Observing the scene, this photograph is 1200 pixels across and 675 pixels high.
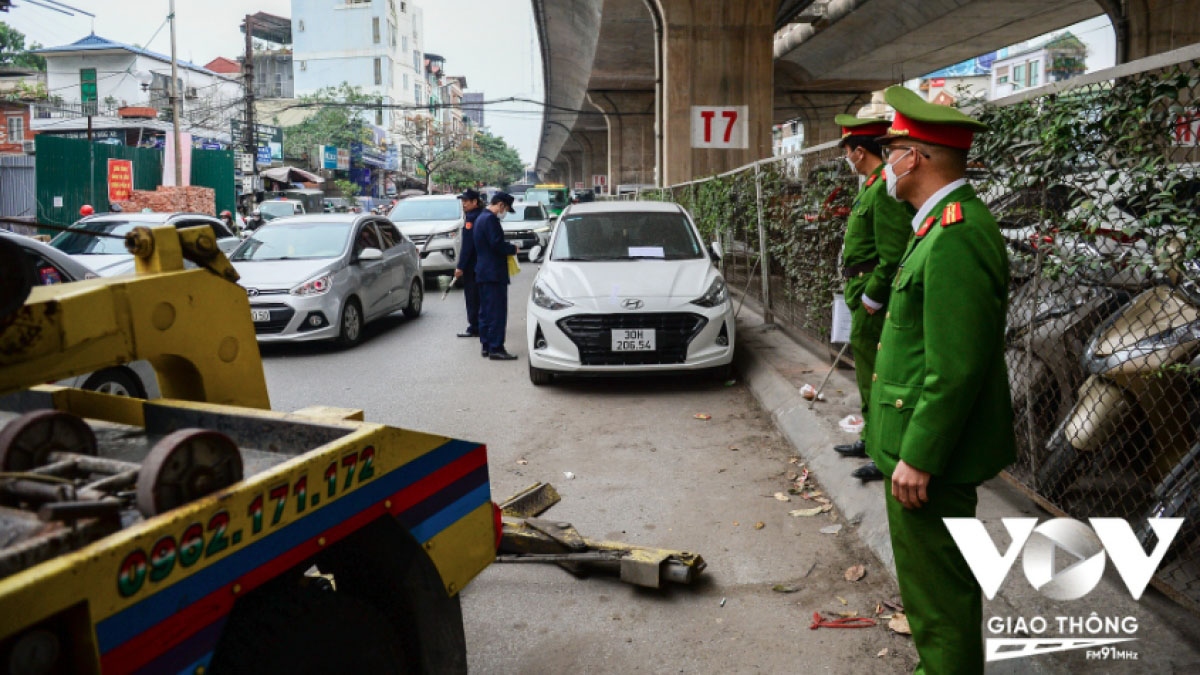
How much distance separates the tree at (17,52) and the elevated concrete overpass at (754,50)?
35040mm

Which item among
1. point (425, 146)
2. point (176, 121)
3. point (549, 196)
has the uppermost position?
point (425, 146)

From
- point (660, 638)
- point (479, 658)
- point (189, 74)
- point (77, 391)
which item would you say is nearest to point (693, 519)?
point (660, 638)

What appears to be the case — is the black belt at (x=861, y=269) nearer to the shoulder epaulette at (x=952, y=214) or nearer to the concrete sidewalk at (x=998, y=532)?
the concrete sidewalk at (x=998, y=532)

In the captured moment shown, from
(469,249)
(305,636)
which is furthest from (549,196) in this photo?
(305,636)

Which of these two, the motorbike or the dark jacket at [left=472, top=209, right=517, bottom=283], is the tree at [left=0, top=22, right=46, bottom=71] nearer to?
the dark jacket at [left=472, top=209, right=517, bottom=283]

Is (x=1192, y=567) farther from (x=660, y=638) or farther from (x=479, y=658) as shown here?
(x=479, y=658)

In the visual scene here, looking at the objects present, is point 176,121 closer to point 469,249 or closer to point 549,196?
point 549,196

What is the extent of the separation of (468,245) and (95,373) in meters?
5.43

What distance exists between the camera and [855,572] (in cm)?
456

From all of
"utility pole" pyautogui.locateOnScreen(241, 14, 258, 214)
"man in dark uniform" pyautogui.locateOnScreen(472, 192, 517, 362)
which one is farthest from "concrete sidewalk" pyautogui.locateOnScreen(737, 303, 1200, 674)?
"utility pole" pyautogui.locateOnScreen(241, 14, 258, 214)

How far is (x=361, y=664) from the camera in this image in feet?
8.27

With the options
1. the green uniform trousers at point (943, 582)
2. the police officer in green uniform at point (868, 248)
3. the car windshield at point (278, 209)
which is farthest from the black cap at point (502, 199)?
the car windshield at point (278, 209)

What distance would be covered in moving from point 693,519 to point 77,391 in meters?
3.30

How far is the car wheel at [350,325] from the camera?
37.7ft
